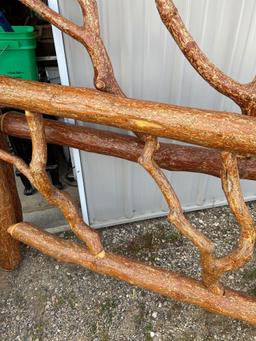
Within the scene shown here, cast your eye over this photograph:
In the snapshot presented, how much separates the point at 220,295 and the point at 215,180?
2.98 ft

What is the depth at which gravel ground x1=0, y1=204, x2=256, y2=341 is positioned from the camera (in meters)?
1.56

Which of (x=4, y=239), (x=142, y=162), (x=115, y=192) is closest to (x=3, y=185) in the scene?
(x=4, y=239)

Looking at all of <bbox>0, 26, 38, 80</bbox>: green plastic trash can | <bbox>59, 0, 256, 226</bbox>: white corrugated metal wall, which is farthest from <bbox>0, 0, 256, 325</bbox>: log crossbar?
<bbox>0, 26, 38, 80</bbox>: green plastic trash can

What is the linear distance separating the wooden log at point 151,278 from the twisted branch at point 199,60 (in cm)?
66

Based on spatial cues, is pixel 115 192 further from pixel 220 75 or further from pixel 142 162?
pixel 220 75

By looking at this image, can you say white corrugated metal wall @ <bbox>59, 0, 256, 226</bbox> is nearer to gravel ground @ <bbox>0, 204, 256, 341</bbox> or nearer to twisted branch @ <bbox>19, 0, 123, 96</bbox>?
twisted branch @ <bbox>19, 0, 123, 96</bbox>

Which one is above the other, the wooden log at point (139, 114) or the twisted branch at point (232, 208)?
the wooden log at point (139, 114)

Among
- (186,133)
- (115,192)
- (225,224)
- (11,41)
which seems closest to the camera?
(186,133)

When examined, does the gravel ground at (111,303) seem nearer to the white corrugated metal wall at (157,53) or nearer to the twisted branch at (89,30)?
the white corrugated metal wall at (157,53)

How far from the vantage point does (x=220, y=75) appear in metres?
1.02

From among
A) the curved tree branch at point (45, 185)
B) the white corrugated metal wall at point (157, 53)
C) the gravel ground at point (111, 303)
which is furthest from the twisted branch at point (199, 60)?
the gravel ground at point (111, 303)

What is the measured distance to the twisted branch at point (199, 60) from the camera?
3.26 ft

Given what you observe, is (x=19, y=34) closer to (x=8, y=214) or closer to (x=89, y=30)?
(x=89, y=30)

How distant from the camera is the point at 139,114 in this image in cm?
92
